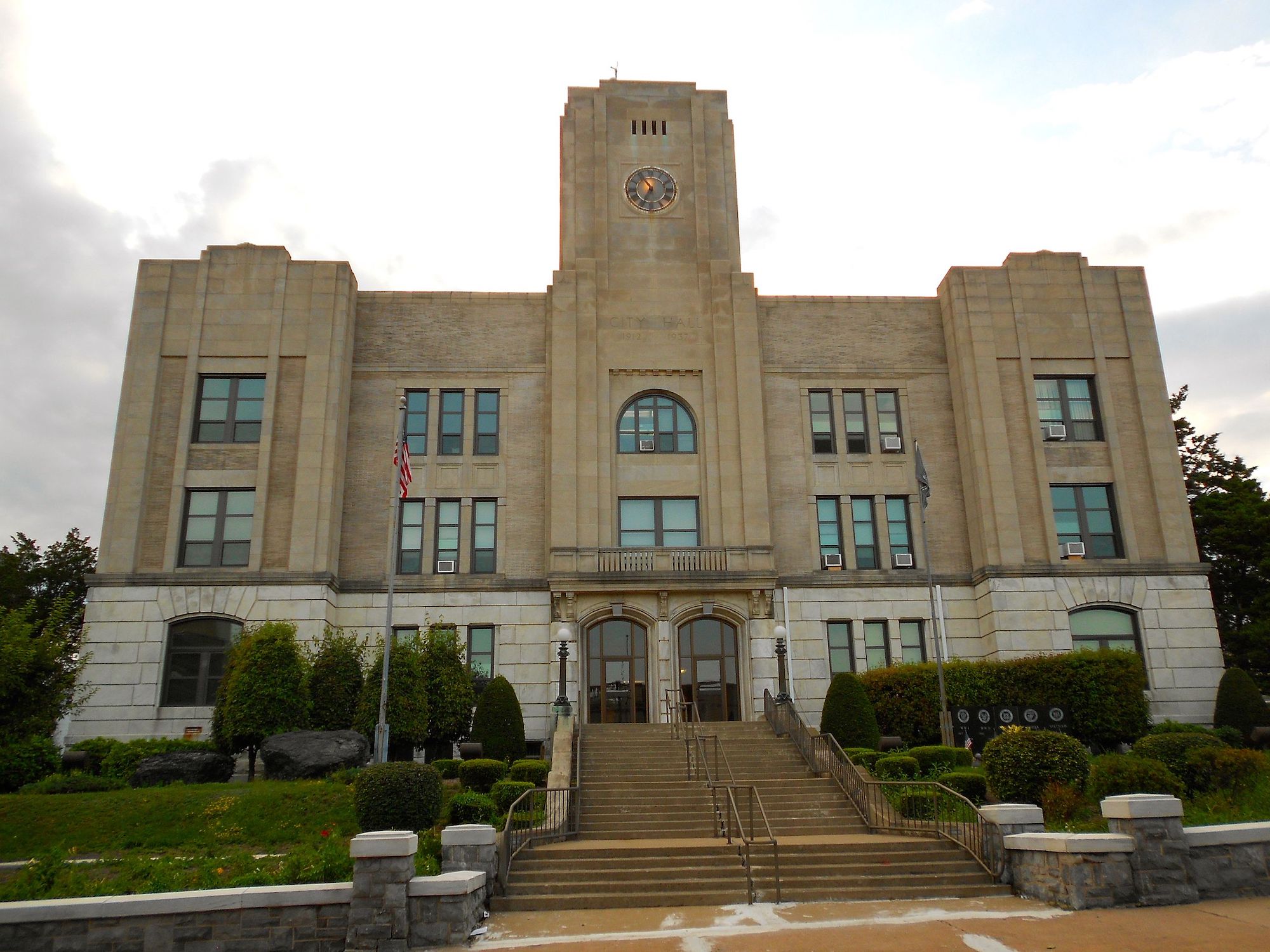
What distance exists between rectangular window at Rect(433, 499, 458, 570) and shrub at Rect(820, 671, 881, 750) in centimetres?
1255

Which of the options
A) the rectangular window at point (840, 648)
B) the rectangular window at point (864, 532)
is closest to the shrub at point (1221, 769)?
the rectangular window at point (840, 648)

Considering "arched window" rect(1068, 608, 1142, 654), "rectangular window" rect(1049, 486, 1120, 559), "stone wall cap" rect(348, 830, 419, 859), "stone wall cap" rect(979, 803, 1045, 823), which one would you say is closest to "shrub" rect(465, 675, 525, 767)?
"stone wall cap" rect(348, 830, 419, 859)

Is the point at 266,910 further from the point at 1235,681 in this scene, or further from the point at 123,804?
the point at 1235,681

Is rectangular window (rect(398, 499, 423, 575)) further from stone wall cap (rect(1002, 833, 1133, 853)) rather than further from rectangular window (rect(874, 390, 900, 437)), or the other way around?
stone wall cap (rect(1002, 833, 1133, 853))

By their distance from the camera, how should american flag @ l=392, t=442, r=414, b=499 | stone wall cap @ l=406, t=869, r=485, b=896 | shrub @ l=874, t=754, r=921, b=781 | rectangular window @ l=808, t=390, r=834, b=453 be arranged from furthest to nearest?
rectangular window @ l=808, t=390, r=834, b=453 → american flag @ l=392, t=442, r=414, b=499 → shrub @ l=874, t=754, r=921, b=781 → stone wall cap @ l=406, t=869, r=485, b=896

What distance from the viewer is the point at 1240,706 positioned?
28.7 metres

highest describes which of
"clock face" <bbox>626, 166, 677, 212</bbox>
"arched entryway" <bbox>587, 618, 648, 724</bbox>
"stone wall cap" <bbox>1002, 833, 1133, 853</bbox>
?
"clock face" <bbox>626, 166, 677, 212</bbox>

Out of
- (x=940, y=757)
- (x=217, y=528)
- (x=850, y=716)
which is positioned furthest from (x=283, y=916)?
(x=217, y=528)

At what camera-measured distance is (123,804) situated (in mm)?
21031

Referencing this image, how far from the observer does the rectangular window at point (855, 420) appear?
34.2 meters

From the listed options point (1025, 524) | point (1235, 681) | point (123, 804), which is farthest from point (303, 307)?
point (1235, 681)

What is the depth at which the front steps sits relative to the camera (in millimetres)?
→ 14984

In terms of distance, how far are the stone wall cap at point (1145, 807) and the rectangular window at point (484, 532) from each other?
21.5 m

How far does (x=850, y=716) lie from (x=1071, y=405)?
47.9 ft
